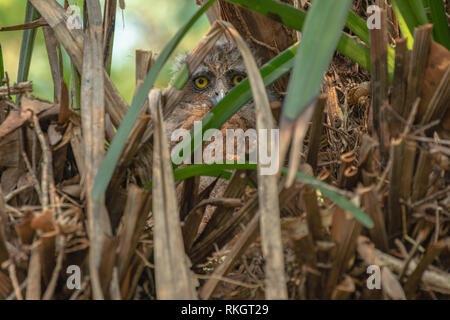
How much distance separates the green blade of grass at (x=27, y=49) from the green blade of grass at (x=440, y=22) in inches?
39.7

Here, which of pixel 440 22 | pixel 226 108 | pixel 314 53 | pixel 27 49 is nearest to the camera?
pixel 314 53

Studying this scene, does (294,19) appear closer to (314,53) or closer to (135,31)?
(314,53)

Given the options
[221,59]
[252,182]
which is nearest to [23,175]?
[252,182]

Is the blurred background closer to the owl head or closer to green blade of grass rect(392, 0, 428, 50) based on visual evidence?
the owl head

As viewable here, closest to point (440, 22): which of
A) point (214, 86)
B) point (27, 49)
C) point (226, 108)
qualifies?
point (226, 108)

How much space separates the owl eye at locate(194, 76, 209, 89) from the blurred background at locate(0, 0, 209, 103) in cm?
27

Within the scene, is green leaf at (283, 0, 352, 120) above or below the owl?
below

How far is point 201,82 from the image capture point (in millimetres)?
2861

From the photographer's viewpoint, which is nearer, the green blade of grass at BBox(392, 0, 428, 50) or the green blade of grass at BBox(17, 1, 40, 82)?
the green blade of grass at BBox(392, 0, 428, 50)

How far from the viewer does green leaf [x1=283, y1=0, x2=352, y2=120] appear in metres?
0.70

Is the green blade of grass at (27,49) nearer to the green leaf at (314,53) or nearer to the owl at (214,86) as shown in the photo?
the green leaf at (314,53)

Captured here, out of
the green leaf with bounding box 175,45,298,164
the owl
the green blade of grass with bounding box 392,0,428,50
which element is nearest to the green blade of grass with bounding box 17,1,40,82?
the green leaf with bounding box 175,45,298,164

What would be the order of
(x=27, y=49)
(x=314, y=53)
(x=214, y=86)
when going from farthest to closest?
(x=214, y=86) → (x=27, y=49) → (x=314, y=53)

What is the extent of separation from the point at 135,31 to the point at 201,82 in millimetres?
468
